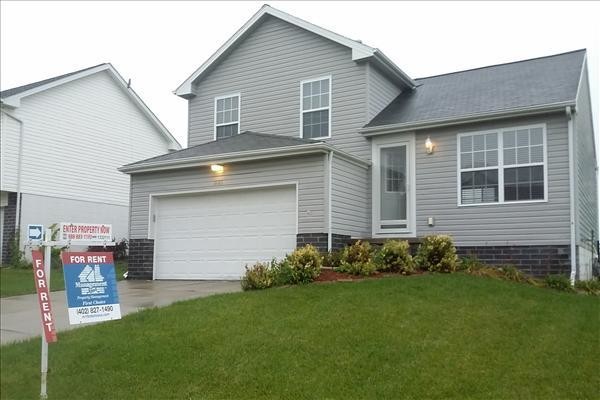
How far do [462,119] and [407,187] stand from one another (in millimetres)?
2068

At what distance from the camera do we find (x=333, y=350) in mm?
6320

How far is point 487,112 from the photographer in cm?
1245

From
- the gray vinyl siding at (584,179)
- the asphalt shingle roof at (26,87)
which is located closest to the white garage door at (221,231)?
the gray vinyl siding at (584,179)

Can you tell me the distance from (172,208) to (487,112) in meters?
8.17

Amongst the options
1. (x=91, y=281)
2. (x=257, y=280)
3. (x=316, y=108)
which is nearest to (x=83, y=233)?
(x=91, y=281)

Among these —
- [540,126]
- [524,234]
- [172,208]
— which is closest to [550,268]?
[524,234]

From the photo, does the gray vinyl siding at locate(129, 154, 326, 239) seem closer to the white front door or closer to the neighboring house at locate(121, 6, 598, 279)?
the neighboring house at locate(121, 6, 598, 279)

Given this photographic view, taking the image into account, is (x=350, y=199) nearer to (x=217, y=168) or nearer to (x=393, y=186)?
(x=393, y=186)

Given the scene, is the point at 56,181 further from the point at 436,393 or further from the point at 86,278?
the point at 436,393

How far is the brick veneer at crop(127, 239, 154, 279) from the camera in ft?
48.8

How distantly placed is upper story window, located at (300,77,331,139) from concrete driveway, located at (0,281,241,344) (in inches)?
189

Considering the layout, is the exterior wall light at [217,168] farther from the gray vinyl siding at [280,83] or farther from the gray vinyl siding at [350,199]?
the gray vinyl siding at [350,199]

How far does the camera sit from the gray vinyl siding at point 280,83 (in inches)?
581

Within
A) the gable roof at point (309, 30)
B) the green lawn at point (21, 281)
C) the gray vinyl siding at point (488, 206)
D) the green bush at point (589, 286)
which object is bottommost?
the green lawn at point (21, 281)
